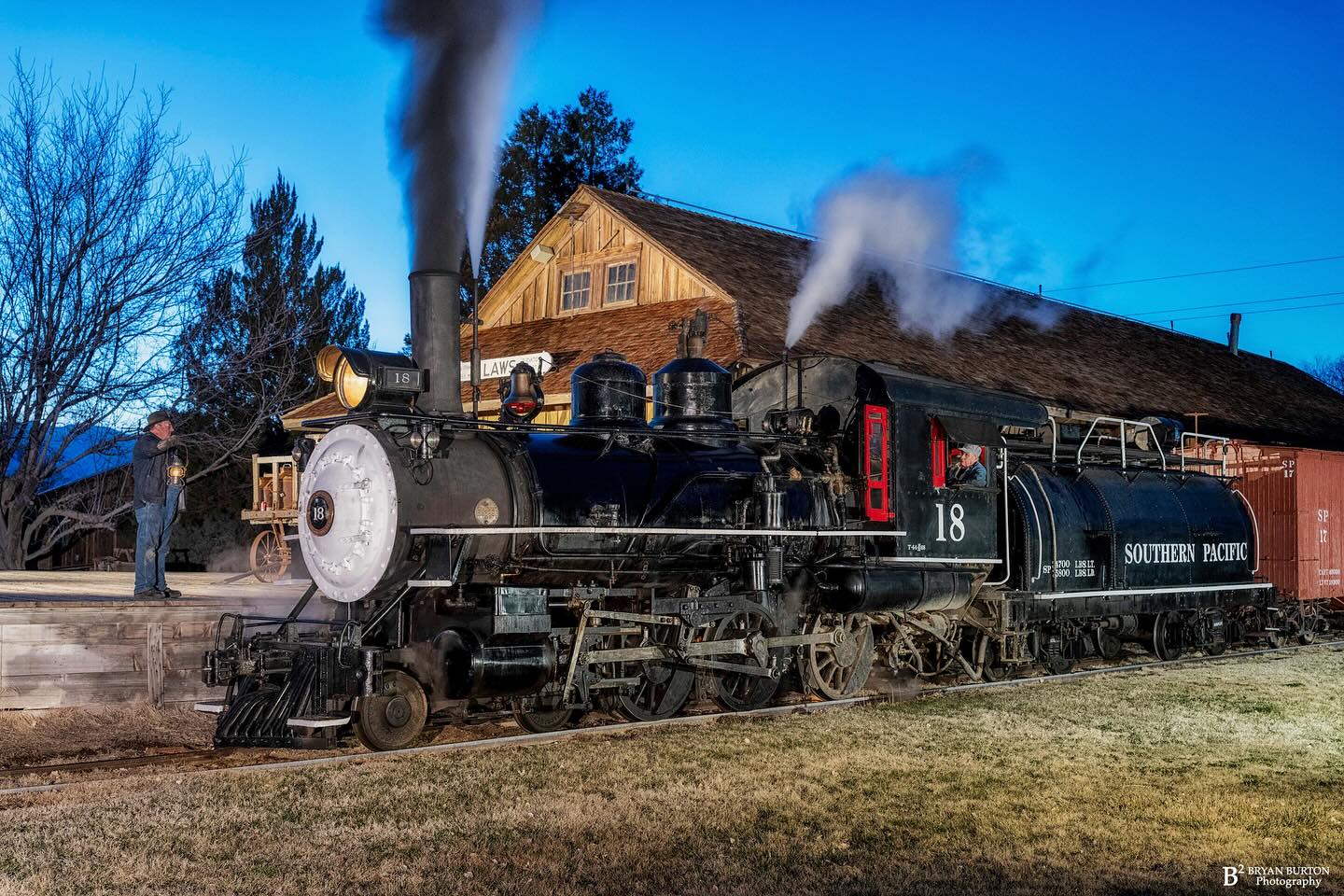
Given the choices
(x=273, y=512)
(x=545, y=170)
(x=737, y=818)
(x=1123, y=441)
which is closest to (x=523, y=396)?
(x=737, y=818)

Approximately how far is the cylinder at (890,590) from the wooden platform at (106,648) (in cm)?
426

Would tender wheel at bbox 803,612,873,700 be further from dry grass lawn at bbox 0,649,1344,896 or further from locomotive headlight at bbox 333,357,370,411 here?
locomotive headlight at bbox 333,357,370,411

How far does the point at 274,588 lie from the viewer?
14.8 meters

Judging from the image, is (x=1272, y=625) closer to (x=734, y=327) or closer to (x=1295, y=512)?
(x=1295, y=512)

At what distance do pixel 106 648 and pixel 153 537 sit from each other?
1.58m

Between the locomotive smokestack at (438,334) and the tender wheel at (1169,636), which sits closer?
the locomotive smokestack at (438,334)

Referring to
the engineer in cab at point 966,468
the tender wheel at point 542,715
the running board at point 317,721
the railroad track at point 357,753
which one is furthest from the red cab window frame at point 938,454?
the running board at point 317,721

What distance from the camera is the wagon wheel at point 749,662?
10266 millimetres

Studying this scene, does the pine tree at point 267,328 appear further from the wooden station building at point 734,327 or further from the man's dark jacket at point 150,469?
the man's dark jacket at point 150,469

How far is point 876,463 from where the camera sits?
36.6 feet

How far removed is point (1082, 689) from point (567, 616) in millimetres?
5450

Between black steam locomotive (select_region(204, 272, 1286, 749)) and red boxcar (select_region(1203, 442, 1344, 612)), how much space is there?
5299 mm

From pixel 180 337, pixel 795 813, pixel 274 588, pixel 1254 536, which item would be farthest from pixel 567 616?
pixel 180 337

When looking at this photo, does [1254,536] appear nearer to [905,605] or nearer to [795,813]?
Answer: [905,605]
